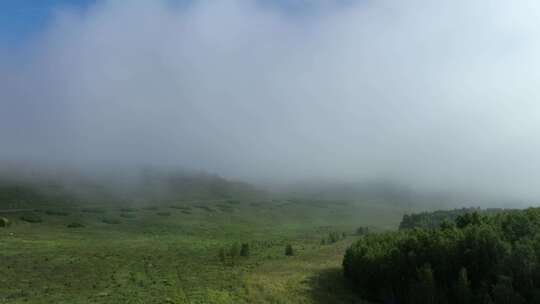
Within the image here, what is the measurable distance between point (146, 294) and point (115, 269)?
43.2 feet

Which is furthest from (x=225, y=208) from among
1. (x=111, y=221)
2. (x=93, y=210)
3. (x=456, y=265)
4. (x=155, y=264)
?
(x=456, y=265)

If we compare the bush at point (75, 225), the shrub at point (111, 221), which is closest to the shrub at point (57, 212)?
the shrub at point (111, 221)

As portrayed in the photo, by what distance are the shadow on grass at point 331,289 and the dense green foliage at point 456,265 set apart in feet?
4.11

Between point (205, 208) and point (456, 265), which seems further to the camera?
point (205, 208)

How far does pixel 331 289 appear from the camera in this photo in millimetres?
58844

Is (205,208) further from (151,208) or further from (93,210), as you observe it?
(93,210)

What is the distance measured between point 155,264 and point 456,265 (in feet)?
115

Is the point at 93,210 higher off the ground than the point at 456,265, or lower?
higher

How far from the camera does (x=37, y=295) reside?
47594mm

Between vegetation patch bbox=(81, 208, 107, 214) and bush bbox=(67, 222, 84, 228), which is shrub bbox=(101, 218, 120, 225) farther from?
vegetation patch bbox=(81, 208, 107, 214)

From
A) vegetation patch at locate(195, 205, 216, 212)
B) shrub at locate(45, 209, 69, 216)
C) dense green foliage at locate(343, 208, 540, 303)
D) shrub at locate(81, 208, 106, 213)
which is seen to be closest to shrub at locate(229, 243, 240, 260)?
dense green foliage at locate(343, 208, 540, 303)

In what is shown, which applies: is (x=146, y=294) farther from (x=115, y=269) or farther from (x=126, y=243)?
(x=126, y=243)

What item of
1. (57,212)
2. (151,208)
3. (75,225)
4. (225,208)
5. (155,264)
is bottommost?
(155,264)

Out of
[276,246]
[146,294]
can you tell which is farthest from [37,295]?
[276,246]
